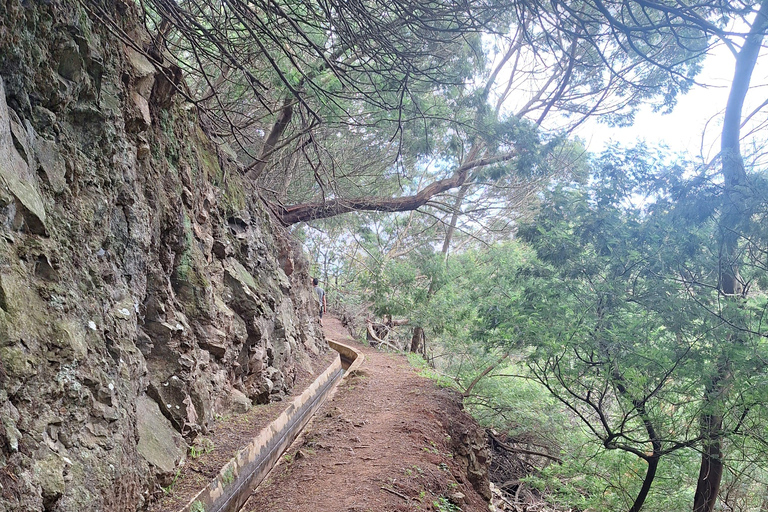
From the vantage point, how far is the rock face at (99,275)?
2525 millimetres

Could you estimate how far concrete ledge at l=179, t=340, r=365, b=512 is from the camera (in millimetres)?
3925

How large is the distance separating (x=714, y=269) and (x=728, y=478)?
378 cm

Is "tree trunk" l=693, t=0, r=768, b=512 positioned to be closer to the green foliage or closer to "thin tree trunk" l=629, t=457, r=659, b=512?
"thin tree trunk" l=629, t=457, r=659, b=512

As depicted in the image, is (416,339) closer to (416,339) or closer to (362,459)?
(416,339)

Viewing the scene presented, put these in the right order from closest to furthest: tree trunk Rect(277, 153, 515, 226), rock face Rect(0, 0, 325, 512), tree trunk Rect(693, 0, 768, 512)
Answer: rock face Rect(0, 0, 325, 512) → tree trunk Rect(693, 0, 768, 512) → tree trunk Rect(277, 153, 515, 226)

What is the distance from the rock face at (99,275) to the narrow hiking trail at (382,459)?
109 cm

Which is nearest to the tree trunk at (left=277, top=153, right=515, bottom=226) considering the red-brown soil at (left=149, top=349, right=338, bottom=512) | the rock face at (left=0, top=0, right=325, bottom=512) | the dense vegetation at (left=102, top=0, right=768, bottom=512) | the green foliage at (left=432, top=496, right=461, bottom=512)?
the dense vegetation at (left=102, top=0, right=768, bottom=512)

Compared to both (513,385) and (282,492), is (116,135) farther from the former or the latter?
(513,385)

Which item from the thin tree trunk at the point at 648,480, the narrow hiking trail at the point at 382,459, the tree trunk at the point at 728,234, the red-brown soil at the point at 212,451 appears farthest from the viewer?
the thin tree trunk at the point at 648,480

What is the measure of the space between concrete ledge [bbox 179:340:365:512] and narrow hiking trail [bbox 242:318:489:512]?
5.6 inches

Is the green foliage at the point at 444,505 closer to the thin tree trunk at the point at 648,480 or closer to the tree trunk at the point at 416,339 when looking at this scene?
the thin tree trunk at the point at 648,480

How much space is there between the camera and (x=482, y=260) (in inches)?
592

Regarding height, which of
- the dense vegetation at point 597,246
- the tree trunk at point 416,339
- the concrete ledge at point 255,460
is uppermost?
the dense vegetation at point 597,246

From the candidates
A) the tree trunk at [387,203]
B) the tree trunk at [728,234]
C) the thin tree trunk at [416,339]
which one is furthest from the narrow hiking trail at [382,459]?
the thin tree trunk at [416,339]
